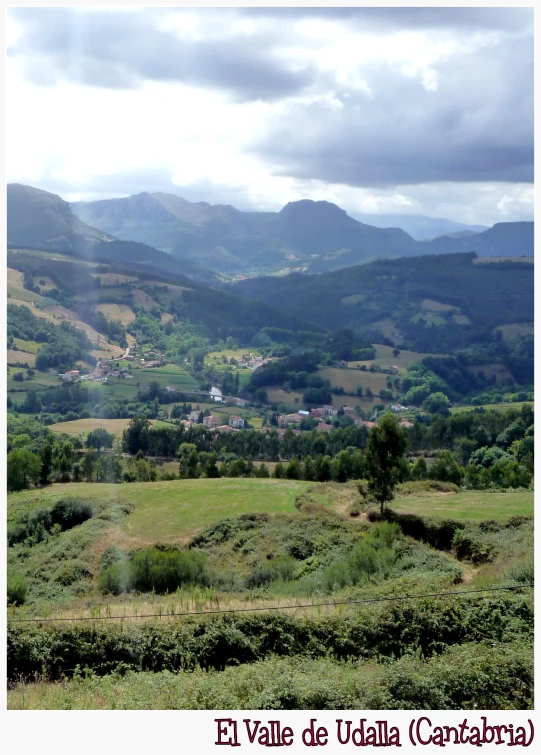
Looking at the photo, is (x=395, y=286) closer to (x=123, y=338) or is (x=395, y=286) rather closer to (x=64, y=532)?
(x=123, y=338)

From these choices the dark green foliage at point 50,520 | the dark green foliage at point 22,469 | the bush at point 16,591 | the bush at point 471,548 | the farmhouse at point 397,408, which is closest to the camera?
the bush at point 16,591

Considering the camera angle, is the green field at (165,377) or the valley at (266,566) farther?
the green field at (165,377)

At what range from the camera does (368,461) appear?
2056cm

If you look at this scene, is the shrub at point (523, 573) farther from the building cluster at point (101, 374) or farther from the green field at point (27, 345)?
the green field at point (27, 345)

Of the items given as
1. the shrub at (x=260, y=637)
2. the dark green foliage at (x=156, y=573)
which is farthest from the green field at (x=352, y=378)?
the shrub at (x=260, y=637)

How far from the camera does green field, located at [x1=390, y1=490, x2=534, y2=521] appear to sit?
19062mm

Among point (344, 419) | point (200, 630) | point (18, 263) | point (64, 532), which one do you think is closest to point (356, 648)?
point (200, 630)

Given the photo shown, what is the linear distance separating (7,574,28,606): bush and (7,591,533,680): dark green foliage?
4950mm

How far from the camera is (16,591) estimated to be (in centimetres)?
1591

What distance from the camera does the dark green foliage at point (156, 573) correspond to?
52.5 ft

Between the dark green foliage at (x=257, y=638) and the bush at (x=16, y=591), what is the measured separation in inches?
195

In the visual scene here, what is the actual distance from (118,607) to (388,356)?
101 metres

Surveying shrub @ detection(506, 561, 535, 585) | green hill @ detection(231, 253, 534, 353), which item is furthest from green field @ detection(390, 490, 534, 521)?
green hill @ detection(231, 253, 534, 353)

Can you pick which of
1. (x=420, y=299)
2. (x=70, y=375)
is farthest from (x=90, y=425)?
(x=420, y=299)
